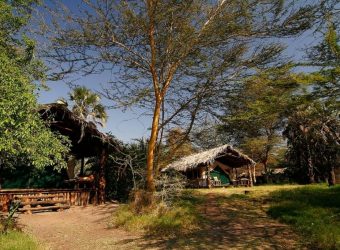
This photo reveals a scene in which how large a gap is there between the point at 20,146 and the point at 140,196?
5.31 metres

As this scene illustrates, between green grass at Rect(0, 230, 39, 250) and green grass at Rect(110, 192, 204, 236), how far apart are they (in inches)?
135

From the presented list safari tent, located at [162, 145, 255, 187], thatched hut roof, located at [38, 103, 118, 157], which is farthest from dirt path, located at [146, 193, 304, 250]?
safari tent, located at [162, 145, 255, 187]

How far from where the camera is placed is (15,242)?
25.0ft

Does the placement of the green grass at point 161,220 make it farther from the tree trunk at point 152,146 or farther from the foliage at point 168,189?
the tree trunk at point 152,146

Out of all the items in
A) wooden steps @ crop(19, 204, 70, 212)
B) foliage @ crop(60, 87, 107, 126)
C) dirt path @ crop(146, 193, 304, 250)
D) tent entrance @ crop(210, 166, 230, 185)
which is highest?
foliage @ crop(60, 87, 107, 126)

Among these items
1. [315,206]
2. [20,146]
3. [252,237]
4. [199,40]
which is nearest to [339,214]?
[315,206]

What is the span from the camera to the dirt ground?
28.1ft

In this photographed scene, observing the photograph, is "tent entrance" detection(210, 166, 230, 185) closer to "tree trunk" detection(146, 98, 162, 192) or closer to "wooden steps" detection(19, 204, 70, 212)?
"wooden steps" detection(19, 204, 70, 212)

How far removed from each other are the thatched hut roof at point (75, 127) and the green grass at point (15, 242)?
5.95 m

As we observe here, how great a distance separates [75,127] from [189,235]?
1051 cm

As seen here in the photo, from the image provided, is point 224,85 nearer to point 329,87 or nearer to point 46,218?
point 329,87

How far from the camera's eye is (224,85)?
13406 millimetres

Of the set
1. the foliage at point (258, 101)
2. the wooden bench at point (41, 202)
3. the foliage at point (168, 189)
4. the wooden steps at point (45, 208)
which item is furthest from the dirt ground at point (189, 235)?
the foliage at point (258, 101)

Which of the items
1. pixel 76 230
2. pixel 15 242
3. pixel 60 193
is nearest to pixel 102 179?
pixel 60 193
